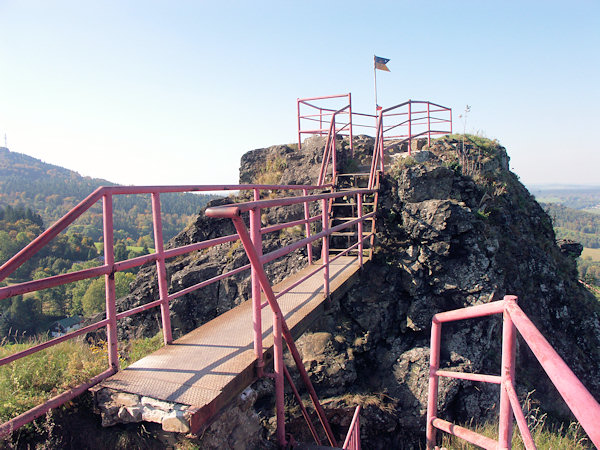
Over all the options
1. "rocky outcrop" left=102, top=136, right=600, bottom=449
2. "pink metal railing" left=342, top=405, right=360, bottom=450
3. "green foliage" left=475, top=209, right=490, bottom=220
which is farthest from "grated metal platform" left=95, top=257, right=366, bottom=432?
"green foliage" left=475, top=209, right=490, bottom=220

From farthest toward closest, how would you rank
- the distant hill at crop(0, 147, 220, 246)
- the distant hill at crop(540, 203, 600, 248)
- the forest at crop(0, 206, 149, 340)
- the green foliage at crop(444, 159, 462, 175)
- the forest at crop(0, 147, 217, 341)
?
the distant hill at crop(540, 203, 600, 248), the distant hill at crop(0, 147, 220, 246), the forest at crop(0, 147, 217, 341), the forest at crop(0, 206, 149, 340), the green foliage at crop(444, 159, 462, 175)

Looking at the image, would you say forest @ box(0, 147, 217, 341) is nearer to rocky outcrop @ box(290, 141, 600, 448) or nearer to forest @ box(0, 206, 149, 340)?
forest @ box(0, 206, 149, 340)

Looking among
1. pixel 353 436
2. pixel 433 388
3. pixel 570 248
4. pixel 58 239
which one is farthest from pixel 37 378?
pixel 58 239

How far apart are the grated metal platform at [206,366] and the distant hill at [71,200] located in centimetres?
7410

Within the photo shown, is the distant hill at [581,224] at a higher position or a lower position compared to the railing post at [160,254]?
lower

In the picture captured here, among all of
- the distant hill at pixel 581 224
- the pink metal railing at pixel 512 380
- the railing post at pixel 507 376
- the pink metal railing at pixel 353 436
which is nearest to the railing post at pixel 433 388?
the pink metal railing at pixel 512 380

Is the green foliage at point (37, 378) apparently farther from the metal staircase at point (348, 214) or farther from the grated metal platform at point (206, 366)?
the metal staircase at point (348, 214)

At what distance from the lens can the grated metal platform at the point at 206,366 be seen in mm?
2461

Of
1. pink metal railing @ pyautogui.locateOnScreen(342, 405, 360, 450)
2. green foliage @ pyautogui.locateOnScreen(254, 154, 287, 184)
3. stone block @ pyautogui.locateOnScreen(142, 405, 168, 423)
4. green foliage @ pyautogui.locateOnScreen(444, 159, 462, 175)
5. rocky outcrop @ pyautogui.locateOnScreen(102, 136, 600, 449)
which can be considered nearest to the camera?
stone block @ pyautogui.locateOnScreen(142, 405, 168, 423)

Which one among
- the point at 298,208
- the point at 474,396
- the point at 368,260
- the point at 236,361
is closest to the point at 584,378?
the point at 474,396

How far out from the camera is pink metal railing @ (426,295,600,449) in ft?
3.33

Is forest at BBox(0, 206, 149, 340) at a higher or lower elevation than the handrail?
lower

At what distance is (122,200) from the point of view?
122 metres

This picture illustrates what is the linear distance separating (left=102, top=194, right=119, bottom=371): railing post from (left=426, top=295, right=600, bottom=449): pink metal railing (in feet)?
8.01
